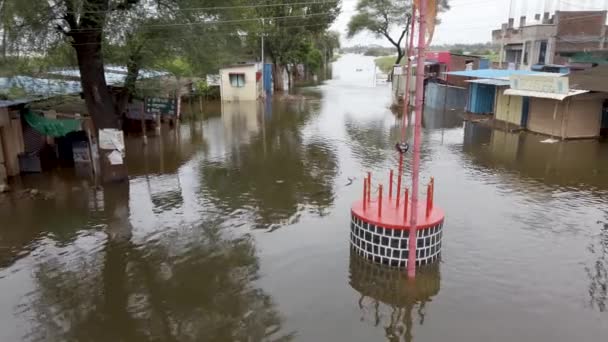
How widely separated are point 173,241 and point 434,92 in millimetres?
26021

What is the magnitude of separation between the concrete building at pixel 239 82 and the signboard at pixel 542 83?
19209mm

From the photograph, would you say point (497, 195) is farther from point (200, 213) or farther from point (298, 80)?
point (298, 80)

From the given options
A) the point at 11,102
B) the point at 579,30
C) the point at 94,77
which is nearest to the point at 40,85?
the point at 11,102

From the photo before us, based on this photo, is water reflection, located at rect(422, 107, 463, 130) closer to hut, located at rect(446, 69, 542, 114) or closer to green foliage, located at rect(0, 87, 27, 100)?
hut, located at rect(446, 69, 542, 114)

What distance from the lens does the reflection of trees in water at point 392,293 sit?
6.80 metres

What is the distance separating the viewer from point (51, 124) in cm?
1430

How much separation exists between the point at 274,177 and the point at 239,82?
22.4m

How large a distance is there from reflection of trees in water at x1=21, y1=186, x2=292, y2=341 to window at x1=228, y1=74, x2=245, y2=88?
26.7 metres

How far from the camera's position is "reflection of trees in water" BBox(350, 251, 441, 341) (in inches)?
268

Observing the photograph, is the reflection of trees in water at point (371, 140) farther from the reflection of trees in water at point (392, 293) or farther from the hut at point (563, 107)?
the reflection of trees in water at point (392, 293)

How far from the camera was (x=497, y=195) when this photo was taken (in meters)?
12.6

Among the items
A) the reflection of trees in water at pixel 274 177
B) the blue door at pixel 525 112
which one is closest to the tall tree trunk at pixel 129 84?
the reflection of trees in water at pixel 274 177

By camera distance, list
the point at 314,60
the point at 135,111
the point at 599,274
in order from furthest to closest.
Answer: the point at 314,60, the point at 135,111, the point at 599,274

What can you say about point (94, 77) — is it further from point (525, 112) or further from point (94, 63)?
point (525, 112)
